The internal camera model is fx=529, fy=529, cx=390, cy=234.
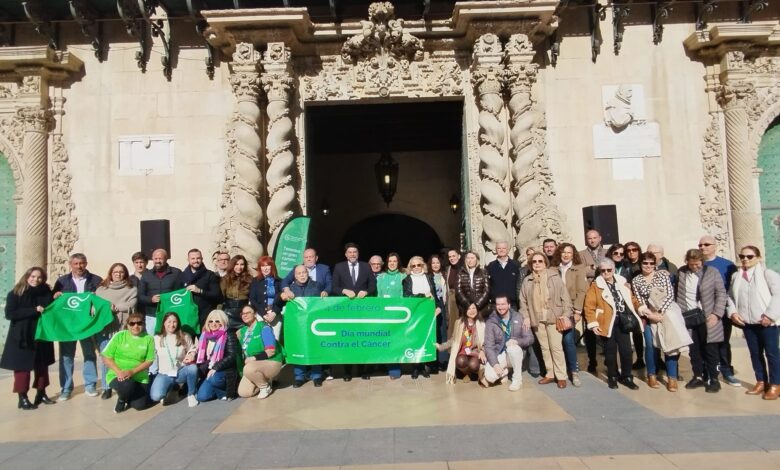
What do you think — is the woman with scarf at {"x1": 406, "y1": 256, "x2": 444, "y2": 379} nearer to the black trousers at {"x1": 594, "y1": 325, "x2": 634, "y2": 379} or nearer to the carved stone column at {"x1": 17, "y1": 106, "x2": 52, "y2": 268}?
the black trousers at {"x1": 594, "y1": 325, "x2": 634, "y2": 379}

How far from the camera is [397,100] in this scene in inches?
391

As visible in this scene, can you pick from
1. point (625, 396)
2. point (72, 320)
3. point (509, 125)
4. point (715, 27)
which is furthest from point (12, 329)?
point (715, 27)

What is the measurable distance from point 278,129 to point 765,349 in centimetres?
764

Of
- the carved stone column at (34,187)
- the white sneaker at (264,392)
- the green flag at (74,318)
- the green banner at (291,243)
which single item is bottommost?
the white sneaker at (264,392)

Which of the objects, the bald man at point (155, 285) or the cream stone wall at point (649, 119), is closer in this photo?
the bald man at point (155, 285)

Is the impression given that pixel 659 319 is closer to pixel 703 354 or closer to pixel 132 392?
pixel 703 354

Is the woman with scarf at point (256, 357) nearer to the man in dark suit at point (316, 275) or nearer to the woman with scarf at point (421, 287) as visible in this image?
the man in dark suit at point (316, 275)

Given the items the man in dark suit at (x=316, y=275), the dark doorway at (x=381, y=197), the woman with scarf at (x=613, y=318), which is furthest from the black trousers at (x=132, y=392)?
the dark doorway at (x=381, y=197)

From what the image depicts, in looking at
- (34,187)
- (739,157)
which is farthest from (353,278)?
(739,157)

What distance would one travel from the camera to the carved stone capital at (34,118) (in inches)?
382

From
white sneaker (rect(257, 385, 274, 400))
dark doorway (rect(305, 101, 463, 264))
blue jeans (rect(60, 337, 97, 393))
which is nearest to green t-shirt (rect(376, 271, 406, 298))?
white sneaker (rect(257, 385, 274, 400))

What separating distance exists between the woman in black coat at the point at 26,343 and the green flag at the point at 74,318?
110 mm

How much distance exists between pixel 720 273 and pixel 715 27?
5580 millimetres

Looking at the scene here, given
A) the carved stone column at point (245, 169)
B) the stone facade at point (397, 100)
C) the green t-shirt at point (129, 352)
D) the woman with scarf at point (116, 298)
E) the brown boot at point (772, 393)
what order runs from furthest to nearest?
the stone facade at point (397, 100), the carved stone column at point (245, 169), the woman with scarf at point (116, 298), the green t-shirt at point (129, 352), the brown boot at point (772, 393)
